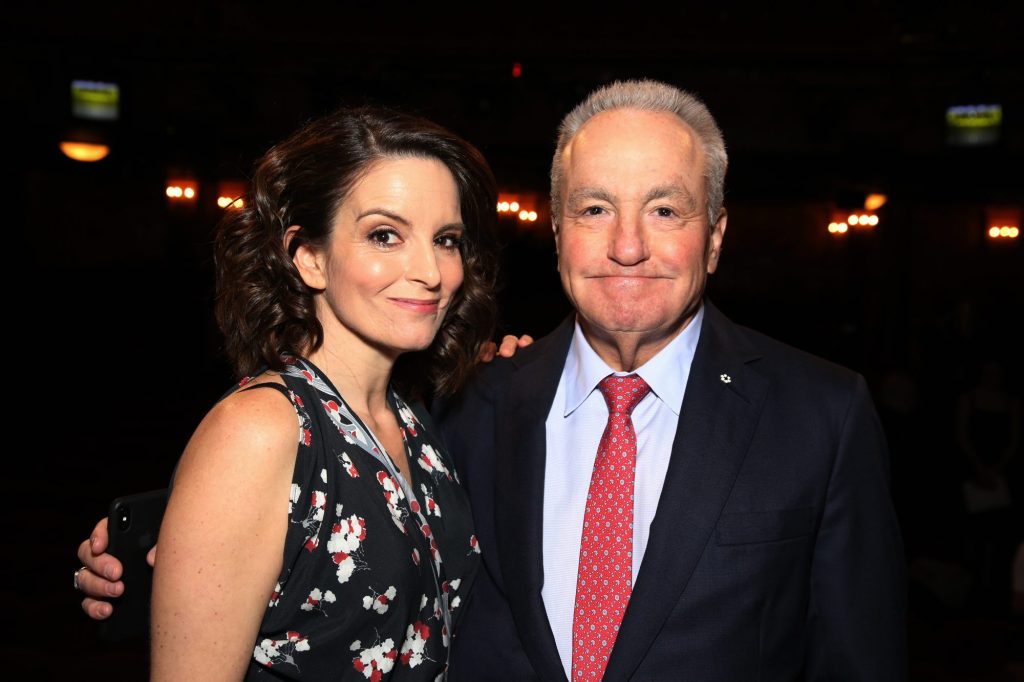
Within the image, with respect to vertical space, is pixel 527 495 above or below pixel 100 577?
above

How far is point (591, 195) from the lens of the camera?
1696 millimetres

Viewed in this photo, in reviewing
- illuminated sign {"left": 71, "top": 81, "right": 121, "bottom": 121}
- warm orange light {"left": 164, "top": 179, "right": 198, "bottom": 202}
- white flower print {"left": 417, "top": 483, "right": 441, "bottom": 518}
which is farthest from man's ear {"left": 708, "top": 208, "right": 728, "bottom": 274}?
warm orange light {"left": 164, "top": 179, "right": 198, "bottom": 202}

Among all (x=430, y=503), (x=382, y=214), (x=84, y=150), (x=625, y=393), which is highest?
(x=84, y=150)

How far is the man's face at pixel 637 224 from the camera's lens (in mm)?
1670

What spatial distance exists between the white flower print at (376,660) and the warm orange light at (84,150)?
9.35 m

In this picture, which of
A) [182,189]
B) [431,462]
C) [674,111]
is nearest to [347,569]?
[431,462]

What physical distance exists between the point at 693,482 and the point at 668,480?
0.15ft

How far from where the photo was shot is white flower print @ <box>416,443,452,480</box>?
1.87 meters

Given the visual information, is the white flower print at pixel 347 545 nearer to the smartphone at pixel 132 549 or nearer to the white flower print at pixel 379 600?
the white flower print at pixel 379 600

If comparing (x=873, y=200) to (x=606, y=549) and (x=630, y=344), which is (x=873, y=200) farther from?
(x=606, y=549)

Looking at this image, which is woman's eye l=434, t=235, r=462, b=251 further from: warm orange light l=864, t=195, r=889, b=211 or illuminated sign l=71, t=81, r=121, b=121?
illuminated sign l=71, t=81, r=121, b=121

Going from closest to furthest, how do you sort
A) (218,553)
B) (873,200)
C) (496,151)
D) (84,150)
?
(218,553) → (84,150) → (873,200) → (496,151)

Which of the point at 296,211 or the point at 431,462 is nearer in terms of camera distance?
the point at 296,211

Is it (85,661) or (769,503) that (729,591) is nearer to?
(769,503)
